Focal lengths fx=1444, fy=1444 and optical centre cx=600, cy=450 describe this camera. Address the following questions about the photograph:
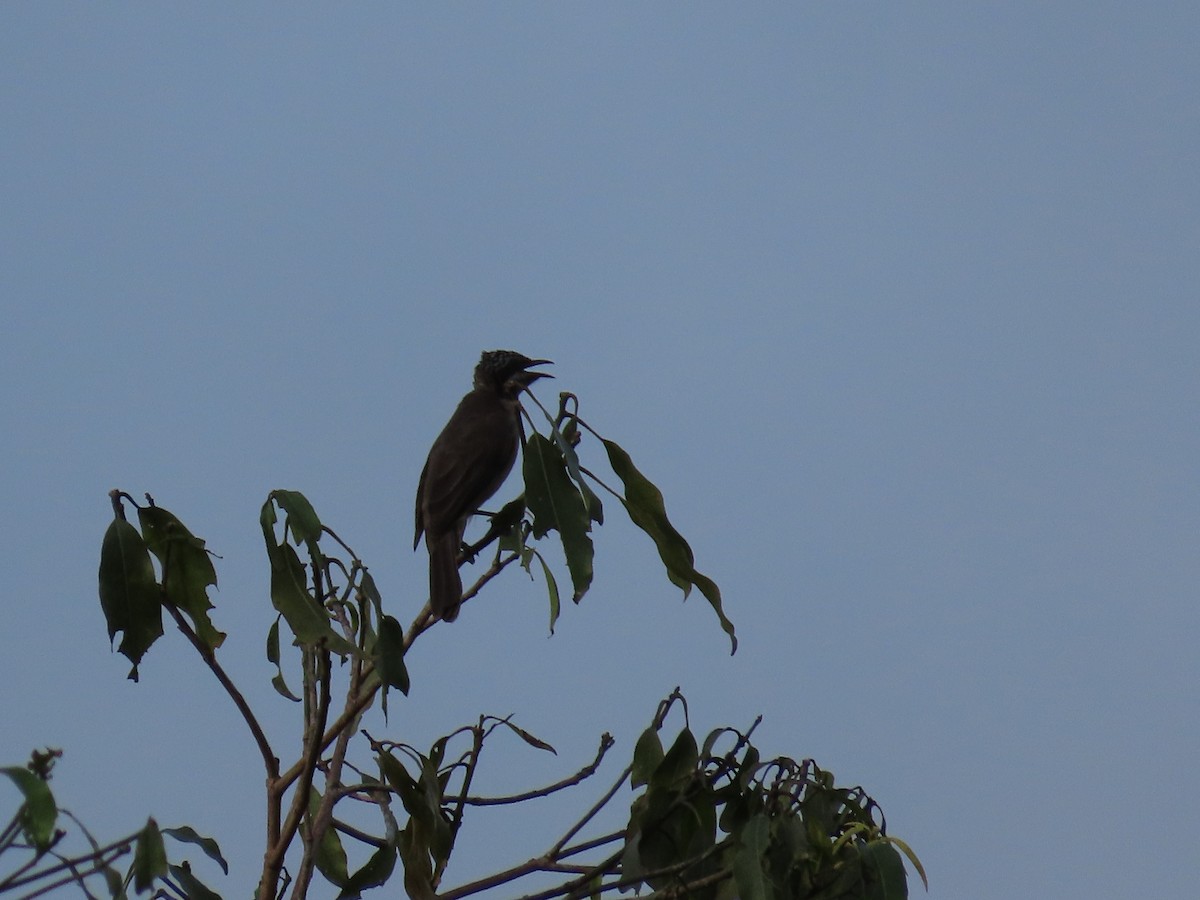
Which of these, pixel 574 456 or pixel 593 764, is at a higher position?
pixel 574 456

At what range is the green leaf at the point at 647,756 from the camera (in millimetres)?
4328

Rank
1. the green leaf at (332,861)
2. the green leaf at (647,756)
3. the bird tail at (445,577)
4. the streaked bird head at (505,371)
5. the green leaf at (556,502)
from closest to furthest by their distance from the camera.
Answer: the green leaf at (556,502), the green leaf at (647,756), the green leaf at (332,861), the bird tail at (445,577), the streaked bird head at (505,371)

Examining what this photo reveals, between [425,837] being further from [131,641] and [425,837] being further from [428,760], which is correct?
[131,641]

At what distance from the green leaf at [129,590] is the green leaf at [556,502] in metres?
1.15

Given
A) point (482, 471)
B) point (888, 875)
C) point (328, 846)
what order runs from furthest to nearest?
1. point (482, 471)
2. point (328, 846)
3. point (888, 875)

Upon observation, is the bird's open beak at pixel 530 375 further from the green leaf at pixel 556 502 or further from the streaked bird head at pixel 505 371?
the green leaf at pixel 556 502

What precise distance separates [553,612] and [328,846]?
121cm

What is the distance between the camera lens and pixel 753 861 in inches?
145

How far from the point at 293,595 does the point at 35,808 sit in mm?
1791

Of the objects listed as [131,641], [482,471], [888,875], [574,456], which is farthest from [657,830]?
[482,471]

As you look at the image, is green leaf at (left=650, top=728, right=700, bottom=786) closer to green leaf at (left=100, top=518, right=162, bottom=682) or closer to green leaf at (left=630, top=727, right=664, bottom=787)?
green leaf at (left=630, top=727, right=664, bottom=787)

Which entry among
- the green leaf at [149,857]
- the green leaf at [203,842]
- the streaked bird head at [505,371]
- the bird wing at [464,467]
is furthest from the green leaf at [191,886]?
the streaked bird head at [505,371]

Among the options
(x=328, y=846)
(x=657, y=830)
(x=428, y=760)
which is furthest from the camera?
(x=328, y=846)

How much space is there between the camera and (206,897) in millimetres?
3949
